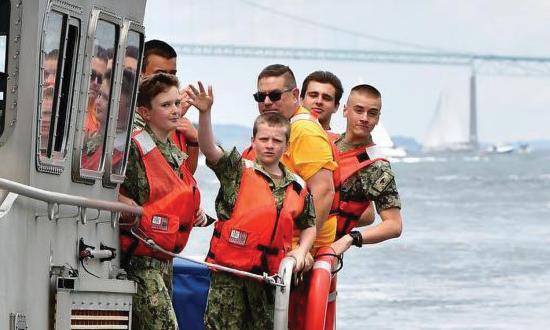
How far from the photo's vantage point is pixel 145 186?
25.5ft

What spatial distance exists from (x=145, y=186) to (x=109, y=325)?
0.70 metres

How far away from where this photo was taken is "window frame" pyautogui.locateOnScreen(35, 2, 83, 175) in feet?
21.5

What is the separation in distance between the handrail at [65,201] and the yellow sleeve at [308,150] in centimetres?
163

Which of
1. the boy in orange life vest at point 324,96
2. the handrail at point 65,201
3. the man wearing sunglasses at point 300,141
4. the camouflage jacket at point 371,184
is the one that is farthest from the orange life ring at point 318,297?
the handrail at point 65,201

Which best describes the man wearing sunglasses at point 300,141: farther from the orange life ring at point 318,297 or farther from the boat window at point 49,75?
the boat window at point 49,75

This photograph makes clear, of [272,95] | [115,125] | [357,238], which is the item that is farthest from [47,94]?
[357,238]

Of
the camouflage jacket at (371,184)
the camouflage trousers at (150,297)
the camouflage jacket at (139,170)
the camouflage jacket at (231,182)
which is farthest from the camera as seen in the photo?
the camouflage jacket at (371,184)

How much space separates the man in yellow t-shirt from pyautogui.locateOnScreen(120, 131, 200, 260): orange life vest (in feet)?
4.00

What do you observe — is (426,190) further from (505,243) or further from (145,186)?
(145,186)

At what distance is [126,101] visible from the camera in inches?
301

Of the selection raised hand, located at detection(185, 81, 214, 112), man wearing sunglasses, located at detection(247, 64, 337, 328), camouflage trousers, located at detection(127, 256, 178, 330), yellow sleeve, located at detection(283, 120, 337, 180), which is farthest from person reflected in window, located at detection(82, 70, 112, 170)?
yellow sleeve, located at detection(283, 120, 337, 180)

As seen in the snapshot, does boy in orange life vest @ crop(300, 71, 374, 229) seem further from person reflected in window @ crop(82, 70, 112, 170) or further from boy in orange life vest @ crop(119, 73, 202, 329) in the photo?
person reflected in window @ crop(82, 70, 112, 170)

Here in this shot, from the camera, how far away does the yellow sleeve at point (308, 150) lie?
8.95m

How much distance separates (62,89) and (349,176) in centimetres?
299
